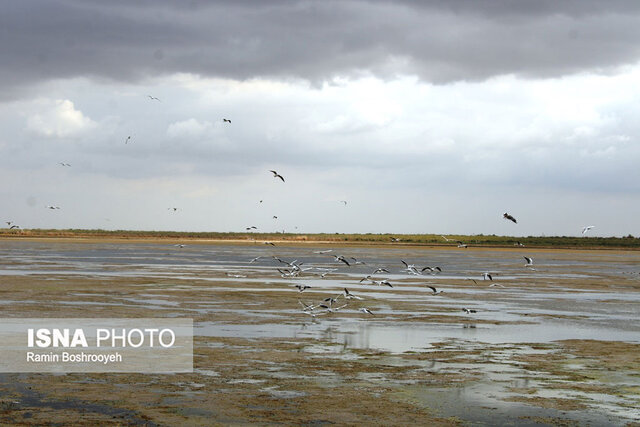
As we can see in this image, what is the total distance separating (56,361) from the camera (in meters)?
19.0

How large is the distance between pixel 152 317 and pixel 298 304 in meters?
7.81

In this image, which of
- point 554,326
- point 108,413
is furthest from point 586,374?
point 108,413

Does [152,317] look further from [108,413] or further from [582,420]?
[582,420]

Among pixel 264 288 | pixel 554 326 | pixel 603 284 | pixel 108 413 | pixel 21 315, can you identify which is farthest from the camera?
pixel 603 284

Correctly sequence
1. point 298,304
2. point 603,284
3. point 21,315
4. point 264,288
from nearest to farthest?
point 21,315 → point 298,304 → point 264,288 → point 603,284

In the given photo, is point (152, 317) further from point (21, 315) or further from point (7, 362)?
point (7, 362)

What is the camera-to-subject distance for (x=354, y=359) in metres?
20.5

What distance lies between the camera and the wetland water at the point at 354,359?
49.1 ft

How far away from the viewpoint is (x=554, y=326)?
28688 millimetres

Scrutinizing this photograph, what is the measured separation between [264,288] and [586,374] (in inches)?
961

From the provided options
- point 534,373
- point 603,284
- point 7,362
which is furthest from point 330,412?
point 603,284

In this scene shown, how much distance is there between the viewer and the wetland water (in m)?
15.0

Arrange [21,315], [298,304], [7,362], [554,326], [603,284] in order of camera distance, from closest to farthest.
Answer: [7,362], [21,315], [554,326], [298,304], [603,284]

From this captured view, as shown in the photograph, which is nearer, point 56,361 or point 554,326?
point 56,361
